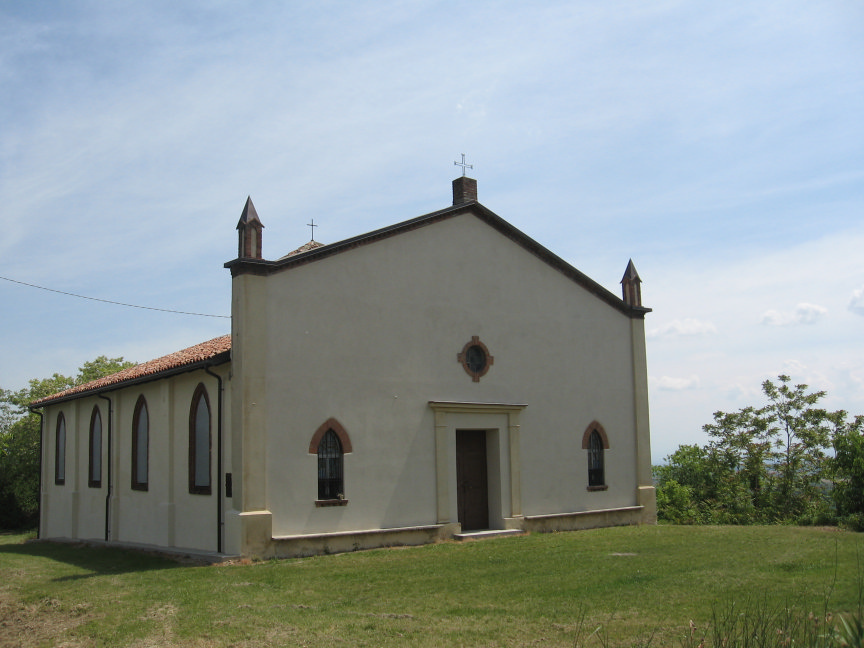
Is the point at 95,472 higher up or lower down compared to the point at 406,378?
lower down

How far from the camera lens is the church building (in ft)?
53.4

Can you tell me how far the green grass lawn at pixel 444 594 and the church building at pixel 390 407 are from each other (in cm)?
133

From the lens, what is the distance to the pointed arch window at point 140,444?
20875 mm

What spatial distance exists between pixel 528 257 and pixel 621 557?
350 inches

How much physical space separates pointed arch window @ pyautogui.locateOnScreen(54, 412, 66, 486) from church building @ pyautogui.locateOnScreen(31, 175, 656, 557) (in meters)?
3.20

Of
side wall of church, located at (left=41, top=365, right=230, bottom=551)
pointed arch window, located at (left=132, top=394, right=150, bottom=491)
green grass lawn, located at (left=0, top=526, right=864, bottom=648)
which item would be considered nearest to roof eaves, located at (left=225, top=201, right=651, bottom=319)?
side wall of church, located at (left=41, top=365, right=230, bottom=551)

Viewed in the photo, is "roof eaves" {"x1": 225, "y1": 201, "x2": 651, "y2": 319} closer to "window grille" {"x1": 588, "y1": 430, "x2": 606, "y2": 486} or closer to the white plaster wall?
the white plaster wall

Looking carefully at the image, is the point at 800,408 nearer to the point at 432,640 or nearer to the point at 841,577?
the point at 841,577

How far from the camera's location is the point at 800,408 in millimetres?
28922

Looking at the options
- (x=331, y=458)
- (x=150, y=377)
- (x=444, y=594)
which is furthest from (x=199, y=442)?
(x=444, y=594)

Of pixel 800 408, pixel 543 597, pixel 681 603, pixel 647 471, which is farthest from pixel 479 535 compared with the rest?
pixel 800 408

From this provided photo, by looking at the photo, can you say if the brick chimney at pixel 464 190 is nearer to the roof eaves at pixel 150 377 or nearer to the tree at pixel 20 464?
the roof eaves at pixel 150 377

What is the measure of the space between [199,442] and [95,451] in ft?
26.2

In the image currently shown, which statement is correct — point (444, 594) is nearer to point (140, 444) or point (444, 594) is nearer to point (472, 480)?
point (472, 480)
